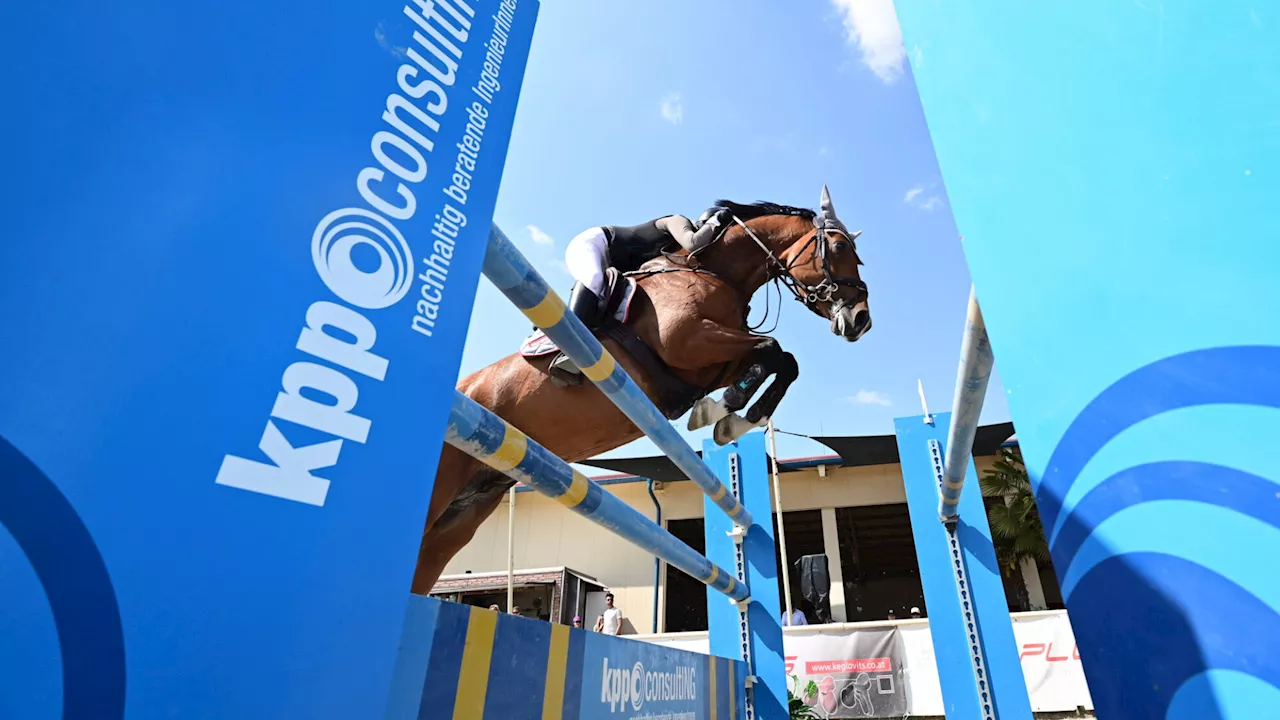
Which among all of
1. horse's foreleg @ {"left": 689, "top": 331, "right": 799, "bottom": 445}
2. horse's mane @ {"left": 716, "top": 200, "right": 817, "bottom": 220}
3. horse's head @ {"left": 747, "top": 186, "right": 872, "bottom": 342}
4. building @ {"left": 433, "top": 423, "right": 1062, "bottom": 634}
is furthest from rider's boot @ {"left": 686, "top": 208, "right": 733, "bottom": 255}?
building @ {"left": 433, "top": 423, "right": 1062, "bottom": 634}

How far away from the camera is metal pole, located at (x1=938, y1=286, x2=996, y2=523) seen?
46.5 inches

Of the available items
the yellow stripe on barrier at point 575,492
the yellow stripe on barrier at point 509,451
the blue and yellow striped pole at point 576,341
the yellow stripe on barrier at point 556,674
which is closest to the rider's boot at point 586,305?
the blue and yellow striped pole at point 576,341

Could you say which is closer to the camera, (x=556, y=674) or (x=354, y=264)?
(x=354, y=264)

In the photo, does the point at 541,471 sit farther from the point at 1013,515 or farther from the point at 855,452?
the point at 1013,515

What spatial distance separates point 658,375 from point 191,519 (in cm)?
170

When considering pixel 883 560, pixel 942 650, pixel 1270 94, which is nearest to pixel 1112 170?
pixel 1270 94

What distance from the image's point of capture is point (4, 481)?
0.32 m

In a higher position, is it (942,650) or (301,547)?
(942,650)

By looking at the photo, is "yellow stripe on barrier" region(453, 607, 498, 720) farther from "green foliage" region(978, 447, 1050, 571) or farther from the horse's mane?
"green foliage" region(978, 447, 1050, 571)

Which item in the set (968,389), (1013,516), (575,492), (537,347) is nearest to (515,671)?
(575,492)

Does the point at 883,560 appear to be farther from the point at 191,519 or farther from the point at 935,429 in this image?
the point at 191,519

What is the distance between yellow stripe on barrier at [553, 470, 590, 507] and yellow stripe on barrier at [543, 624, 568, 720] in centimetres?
28

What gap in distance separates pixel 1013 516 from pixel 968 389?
27.1 feet

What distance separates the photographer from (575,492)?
3.79 ft
